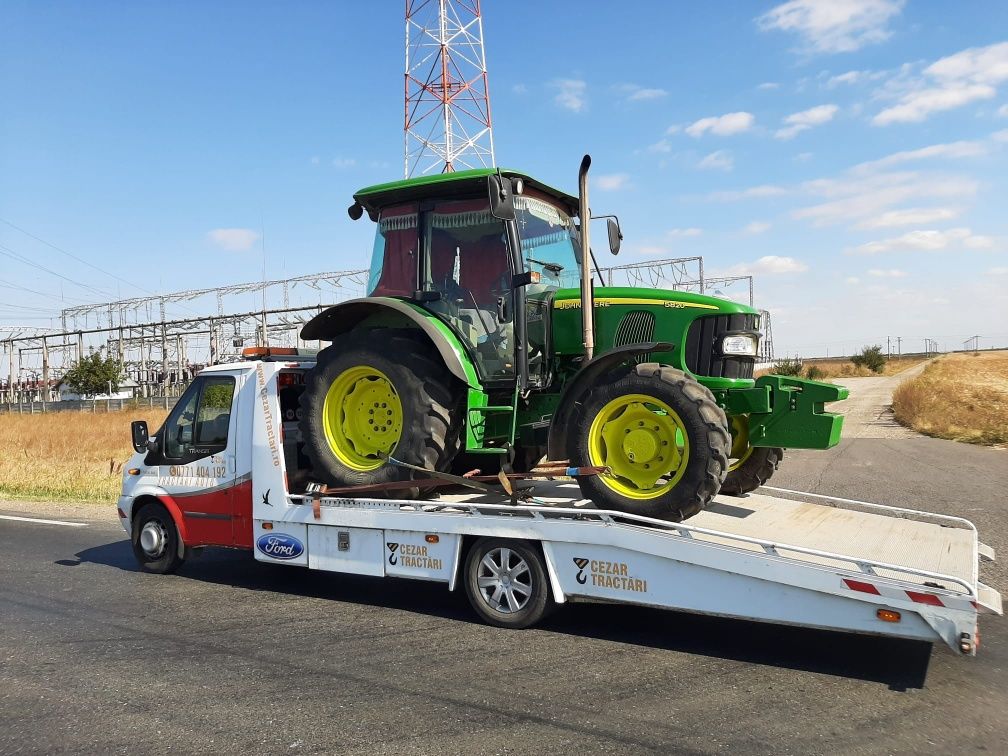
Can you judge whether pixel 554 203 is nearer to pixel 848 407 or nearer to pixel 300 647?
pixel 300 647

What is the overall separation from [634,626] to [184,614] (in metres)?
3.40

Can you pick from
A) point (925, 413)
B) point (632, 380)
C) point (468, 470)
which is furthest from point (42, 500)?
point (925, 413)

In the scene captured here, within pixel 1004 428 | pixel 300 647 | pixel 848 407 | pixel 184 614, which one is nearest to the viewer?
pixel 300 647

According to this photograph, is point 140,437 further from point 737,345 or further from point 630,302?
point 737,345

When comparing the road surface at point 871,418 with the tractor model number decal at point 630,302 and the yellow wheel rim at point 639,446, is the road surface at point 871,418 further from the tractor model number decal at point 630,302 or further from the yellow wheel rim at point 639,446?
the yellow wheel rim at point 639,446

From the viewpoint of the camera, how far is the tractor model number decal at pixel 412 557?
5.81 m

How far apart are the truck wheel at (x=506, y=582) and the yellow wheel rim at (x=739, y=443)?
2109 mm

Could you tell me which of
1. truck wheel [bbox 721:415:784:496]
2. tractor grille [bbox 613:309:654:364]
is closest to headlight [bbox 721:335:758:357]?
tractor grille [bbox 613:309:654:364]

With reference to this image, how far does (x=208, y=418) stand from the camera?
23.7ft

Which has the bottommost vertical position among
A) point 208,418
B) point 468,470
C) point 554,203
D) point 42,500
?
point 42,500

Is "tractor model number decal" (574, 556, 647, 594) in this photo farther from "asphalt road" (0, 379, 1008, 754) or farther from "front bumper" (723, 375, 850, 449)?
"front bumper" (723, 375, 850, 449)

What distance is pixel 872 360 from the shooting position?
2773 inches

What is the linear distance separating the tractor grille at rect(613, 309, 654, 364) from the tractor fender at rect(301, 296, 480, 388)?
3.73 feet

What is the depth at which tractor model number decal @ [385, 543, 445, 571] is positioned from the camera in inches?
229
